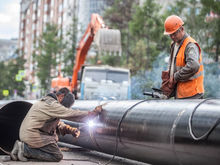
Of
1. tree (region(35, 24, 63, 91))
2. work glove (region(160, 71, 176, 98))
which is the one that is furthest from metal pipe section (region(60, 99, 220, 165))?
tree (region(35, 24, 63, 91))

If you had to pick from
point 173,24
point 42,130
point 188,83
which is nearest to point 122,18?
point 42,130

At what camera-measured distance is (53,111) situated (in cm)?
715

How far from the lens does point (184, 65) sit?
7.01 m

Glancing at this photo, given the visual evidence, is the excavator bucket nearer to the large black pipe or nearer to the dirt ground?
the dirt ground

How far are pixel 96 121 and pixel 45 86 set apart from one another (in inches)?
1656

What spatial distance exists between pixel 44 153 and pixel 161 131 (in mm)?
2489

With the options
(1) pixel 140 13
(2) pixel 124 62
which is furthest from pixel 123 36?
(1) pixel 140 13

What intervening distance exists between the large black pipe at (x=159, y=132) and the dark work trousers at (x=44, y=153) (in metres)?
0.74

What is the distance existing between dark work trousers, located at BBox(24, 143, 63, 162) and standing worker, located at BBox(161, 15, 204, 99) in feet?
7.27

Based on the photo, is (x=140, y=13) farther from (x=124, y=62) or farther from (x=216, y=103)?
(x=216, y=103)

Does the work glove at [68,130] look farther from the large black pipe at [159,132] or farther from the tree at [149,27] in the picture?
the tree at [149,27]

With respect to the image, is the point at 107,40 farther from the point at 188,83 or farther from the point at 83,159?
the point at 188,83

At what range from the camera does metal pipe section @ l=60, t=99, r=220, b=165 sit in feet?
16.7

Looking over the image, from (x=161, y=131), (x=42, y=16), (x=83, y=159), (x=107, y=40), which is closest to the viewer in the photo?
(x=161, y=131)
